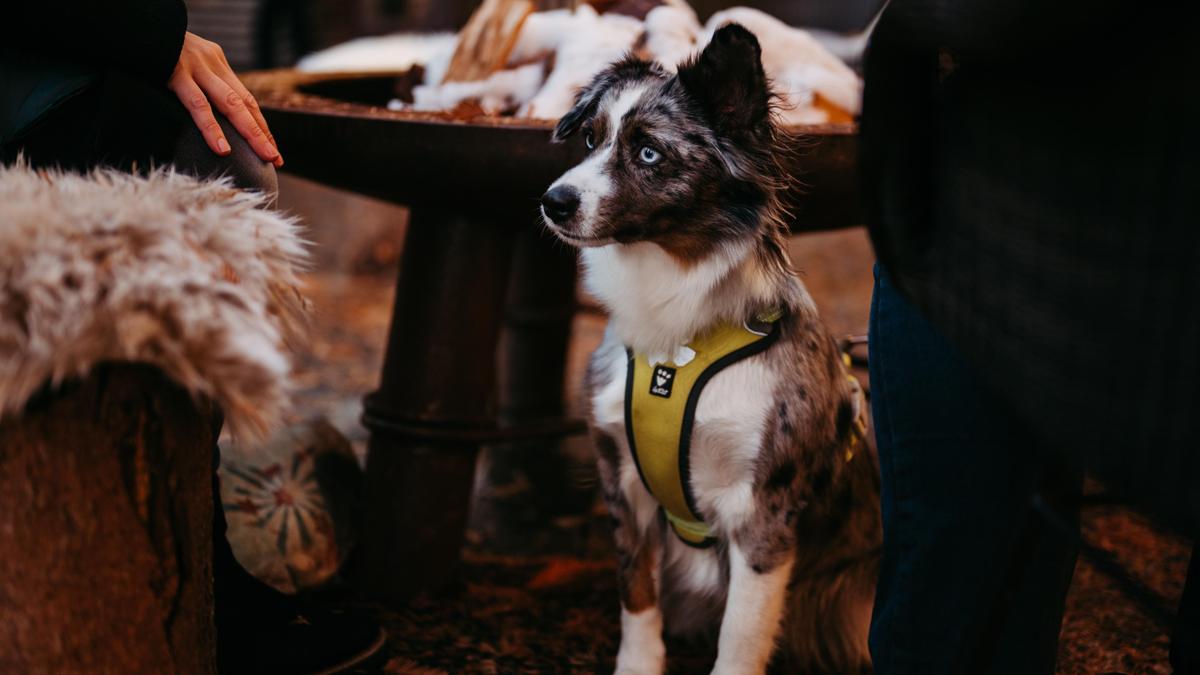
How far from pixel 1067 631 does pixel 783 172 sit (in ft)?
4.09

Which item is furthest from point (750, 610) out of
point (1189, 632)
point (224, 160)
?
point (224, 160)

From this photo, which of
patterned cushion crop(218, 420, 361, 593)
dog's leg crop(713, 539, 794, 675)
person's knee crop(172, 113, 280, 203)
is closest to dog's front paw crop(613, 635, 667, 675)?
dog's leg crop(713, 539, 794, 675)

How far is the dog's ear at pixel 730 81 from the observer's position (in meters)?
1.81

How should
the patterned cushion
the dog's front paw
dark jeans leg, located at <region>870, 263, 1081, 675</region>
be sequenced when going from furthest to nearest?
the patterned cushion < the dog's front paw < dark jeans leg, located at <region>870, 263, 1081, 675</region>

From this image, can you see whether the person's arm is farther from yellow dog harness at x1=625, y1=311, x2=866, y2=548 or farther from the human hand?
yellow dog harness at x1=625, y1=311, x2=866, y2=548

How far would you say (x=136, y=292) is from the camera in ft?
4.09

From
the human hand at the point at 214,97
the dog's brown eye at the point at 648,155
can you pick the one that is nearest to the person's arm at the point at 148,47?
the human hand at the point at 214,97

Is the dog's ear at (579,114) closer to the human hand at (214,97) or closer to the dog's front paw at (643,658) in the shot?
the human hand at (214,97)

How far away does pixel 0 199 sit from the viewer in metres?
1.31

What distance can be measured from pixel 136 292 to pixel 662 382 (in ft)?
3.20

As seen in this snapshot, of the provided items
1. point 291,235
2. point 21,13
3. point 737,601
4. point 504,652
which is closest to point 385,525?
point 504,652

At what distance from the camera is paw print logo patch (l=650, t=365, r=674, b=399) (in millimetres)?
1960

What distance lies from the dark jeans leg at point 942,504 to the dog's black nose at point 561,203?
538 mm

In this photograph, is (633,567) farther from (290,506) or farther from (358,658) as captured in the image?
(290,506)
